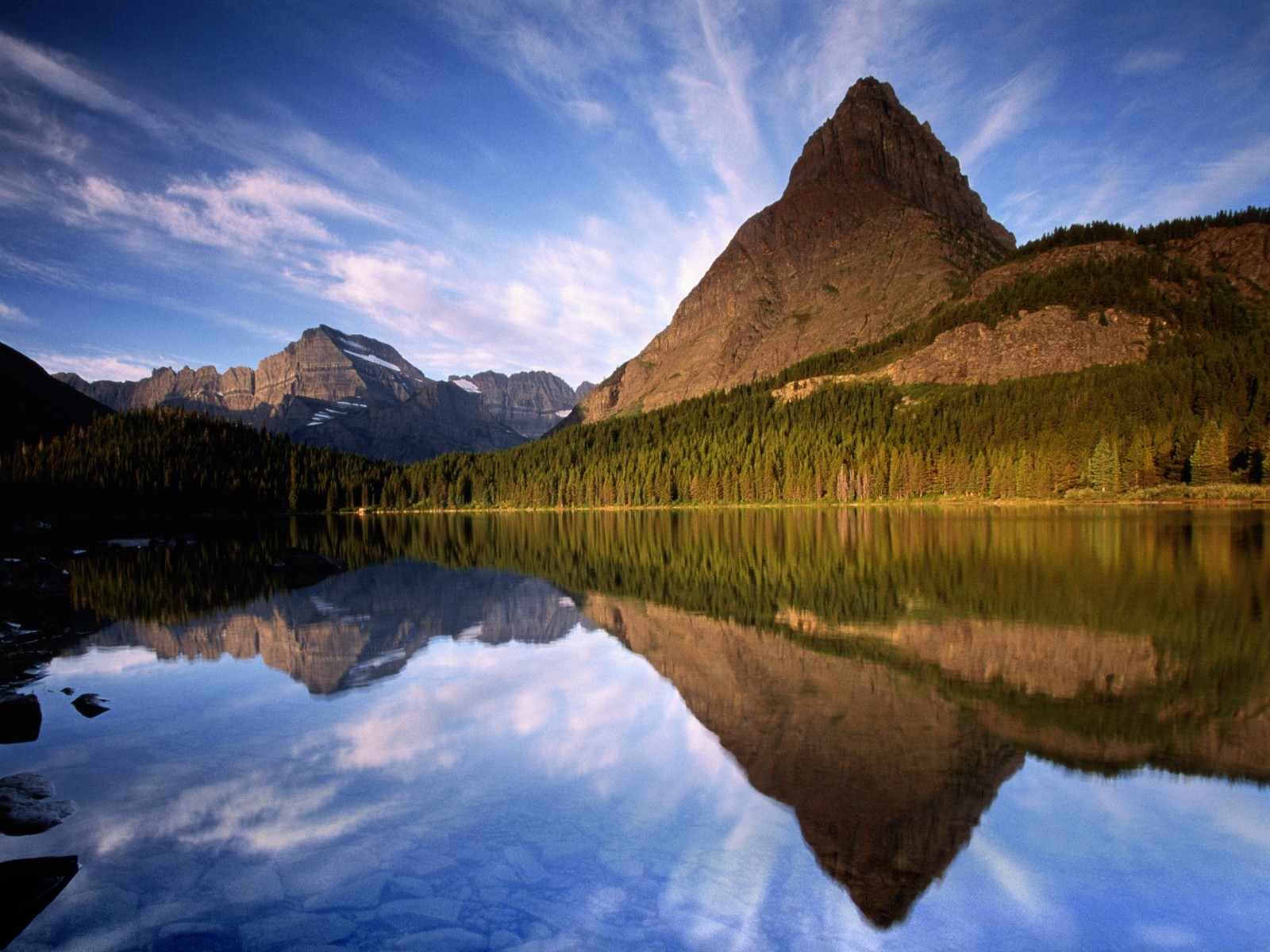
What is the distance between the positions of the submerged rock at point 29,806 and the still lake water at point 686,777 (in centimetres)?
25

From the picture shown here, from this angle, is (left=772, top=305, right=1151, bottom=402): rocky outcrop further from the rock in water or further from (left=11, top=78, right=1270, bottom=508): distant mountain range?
the rock in water

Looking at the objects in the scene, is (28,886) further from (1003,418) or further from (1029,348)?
(1029,348)

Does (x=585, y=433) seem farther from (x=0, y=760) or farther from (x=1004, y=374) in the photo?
(x=0, y=760)

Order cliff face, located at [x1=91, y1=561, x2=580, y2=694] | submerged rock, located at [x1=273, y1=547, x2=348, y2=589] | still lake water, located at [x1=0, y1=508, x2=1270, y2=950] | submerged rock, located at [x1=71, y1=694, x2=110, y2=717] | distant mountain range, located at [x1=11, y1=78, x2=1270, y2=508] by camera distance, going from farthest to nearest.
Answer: distant mountain range, located at [x1=11, y1=78, x2=1270, y2=508] < submerged rock, located at [x1=273, y1=547, x2=348, y2=589] < cliff face, located at [x1=91, y1=561, x2=580, y2=694] < submerged rock, located at [x1=71, y1=694, x2=110, y2=717] < still lake water, located at [x1=0, y1=508, x2=1270, y2=950]

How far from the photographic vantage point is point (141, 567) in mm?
39750

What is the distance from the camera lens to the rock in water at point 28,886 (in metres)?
6.16

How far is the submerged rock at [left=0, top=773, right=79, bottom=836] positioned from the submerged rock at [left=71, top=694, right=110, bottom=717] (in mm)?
3904

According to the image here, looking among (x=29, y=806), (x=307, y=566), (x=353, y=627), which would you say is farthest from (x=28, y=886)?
(x=307, y=566)

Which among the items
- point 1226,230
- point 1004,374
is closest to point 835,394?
point 1004,374

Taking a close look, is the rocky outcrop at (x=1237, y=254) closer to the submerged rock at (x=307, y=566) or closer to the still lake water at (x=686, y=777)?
the still lake water at (x=686, y=777)

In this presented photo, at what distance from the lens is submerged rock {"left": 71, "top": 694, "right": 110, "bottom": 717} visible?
12.9 meters

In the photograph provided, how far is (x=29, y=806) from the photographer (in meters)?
8.59

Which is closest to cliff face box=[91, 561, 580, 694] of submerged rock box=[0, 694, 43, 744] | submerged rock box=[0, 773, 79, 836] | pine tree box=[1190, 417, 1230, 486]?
submerged rock box=[0, 694, 43, 744]

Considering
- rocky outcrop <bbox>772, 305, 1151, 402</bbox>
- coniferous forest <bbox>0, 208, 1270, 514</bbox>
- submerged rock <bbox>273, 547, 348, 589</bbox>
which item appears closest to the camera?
submerged rock <bbox>273, 547, 348, 589</bbox>
